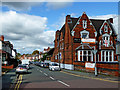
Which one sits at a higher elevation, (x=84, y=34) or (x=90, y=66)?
(x=84, y=34)

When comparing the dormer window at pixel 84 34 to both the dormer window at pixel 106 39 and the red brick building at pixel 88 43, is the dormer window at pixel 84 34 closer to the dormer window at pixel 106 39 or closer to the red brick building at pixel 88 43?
the red brick building at pixel 88 43

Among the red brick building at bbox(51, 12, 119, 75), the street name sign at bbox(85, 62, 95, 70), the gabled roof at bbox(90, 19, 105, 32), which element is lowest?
the street name sign at bbox(85, 62, 95, 70)

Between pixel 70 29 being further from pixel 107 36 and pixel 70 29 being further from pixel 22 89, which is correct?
pixel 22 89

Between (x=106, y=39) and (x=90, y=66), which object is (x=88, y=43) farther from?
(x=90, y=66)

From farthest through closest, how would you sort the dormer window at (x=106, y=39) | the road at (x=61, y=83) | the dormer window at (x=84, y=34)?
the dormer window at (x=106, y=39) → the dormer window at (x=84, y=34) → the road at (x=61, y=83)

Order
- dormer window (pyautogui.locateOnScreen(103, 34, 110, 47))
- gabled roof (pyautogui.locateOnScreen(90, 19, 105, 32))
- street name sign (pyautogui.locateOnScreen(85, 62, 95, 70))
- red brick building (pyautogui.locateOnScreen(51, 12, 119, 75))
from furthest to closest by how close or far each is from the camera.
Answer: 1. gabled roof (pyautogui.locateOnScreen(90, 19, 105, 32))
2. dormer window (pyautogui.locateOnScreen(103, 34, 110, 47))
3. red brick building (pyautogui.locateOnScreen(51, 12, 119, 75))
4. street name sign (pyautogui.locateOnScreen(85, 62, 95, 70))

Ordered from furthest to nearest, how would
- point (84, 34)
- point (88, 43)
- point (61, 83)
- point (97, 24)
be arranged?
point (97, 24)
point (84, 34)
point (88, 43)
point (61, 83)

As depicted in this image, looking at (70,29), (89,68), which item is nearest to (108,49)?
(70,29)

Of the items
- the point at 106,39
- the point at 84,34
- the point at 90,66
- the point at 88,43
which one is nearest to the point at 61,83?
the point at 90,66

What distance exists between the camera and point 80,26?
116ft

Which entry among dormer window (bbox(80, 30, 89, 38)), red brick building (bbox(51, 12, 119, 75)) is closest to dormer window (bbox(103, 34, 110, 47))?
red brick building (bbox(51, 12, 119, 75))

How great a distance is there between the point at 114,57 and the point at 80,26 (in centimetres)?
1079

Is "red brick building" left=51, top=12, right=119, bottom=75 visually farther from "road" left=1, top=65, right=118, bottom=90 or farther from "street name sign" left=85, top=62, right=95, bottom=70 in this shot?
"road" left=1, top=65, right=118, bottom=90

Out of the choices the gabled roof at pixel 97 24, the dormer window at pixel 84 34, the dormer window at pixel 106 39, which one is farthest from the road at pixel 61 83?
the gabled roof at pixel 97 24
